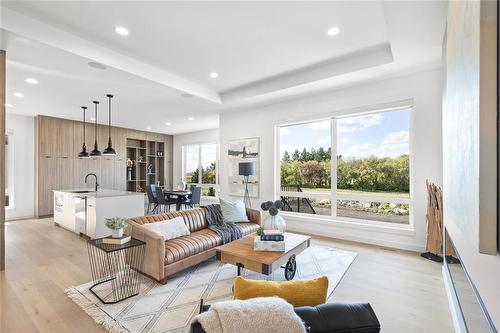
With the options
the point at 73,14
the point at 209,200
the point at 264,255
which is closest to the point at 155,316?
the point at 264,255

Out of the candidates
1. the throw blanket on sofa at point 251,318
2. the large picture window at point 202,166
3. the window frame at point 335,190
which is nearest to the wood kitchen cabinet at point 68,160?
the large picture window at point 202,166

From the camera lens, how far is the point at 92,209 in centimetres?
450

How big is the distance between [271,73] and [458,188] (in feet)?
11.4

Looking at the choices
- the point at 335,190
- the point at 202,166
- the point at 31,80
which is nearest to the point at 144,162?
the point at 202,166

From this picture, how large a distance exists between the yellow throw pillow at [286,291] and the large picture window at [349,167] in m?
3.79

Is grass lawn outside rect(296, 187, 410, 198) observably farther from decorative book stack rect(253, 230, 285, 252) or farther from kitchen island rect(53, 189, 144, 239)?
kitchen island rect(53, 189, 144, 239)

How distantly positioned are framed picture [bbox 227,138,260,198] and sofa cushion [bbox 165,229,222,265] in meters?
2.20

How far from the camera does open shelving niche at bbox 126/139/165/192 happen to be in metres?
9.15

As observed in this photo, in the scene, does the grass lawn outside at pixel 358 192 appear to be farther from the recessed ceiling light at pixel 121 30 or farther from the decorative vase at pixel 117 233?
the recessed ceiling light at pixel 121 30

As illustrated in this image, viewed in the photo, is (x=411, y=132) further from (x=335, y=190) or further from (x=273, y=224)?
(x=273, y=224)

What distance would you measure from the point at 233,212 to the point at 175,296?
177 cm

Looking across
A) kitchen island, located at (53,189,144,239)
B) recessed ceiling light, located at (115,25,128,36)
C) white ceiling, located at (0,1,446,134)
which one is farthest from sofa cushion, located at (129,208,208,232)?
recessed ceiling light, located at (115,25,128,36)

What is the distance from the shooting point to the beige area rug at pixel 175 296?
207cm

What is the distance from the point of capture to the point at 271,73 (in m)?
4.28
